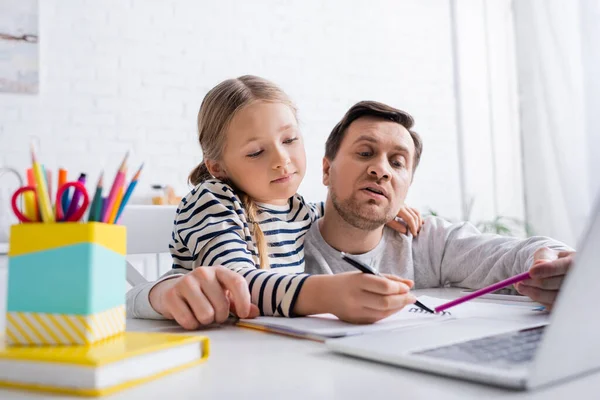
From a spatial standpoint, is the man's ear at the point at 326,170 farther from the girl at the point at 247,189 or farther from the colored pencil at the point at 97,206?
the colored pencil at the point at 97,206

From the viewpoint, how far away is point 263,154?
105cm

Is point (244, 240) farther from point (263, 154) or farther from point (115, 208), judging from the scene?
point (115, 208)

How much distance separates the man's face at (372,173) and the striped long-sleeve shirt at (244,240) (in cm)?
10

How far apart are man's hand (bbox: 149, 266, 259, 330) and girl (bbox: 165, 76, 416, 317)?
0.62ft

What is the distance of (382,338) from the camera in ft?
1.74

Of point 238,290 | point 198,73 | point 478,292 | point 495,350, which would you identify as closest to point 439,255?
point 478,292

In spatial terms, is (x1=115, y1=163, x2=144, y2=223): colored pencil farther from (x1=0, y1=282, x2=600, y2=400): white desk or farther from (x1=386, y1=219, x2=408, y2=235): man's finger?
(x1=386, y1=219, x2=408, y2=235): man's finger

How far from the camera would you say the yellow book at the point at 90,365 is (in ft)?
1.32

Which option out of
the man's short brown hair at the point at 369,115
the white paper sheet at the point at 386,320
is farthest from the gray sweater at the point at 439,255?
the white paper sheet at the point at 386,320

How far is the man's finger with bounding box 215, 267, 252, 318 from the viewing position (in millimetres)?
673

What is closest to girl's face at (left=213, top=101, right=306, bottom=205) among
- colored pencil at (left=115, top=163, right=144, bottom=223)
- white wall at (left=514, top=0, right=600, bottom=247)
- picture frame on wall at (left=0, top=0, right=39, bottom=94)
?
colored pencil at (left=115, top=163, right=144, bottom=223)

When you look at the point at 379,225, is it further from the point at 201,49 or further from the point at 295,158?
the point at 201,49

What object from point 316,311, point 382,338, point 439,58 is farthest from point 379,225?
point 439,58

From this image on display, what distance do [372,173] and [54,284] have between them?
2.36 ft
